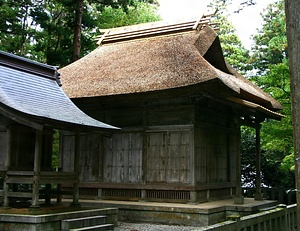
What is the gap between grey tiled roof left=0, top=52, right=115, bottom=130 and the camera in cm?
890

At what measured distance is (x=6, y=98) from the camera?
8922 millimetres

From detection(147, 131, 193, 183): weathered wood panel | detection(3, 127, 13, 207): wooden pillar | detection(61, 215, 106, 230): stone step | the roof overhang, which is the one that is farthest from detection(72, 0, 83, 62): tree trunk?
detection(61, 215, 106, 230): stone step

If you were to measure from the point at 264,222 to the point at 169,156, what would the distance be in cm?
598

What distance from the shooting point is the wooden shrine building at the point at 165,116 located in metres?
12.0

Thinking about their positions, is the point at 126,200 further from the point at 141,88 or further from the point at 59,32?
the point at 59,32

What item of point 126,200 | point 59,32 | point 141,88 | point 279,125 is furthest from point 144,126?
point 59,32

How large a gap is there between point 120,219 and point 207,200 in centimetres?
290

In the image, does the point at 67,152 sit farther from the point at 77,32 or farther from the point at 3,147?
the point at 77,32

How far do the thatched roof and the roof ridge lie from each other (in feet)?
0.16

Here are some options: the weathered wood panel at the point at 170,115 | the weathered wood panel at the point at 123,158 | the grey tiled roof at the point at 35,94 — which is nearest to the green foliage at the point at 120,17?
the weathered wood panel at the point at 123,158

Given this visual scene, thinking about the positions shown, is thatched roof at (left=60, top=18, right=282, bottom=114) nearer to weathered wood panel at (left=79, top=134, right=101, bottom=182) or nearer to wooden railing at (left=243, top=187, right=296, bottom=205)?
weathered wood panel at (left=79, top=134, right=101, bottom=182)

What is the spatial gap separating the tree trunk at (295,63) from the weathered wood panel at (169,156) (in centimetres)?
636

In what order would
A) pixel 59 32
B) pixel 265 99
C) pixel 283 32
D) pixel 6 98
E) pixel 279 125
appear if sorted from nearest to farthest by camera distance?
1. pixel 6 98
2. pixel 265 99
3. pixel 279 125
4. pixel 59 32
5. pixel 283 32

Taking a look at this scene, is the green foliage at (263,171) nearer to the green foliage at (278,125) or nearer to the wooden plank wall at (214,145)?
the green foliage at (278,125)
